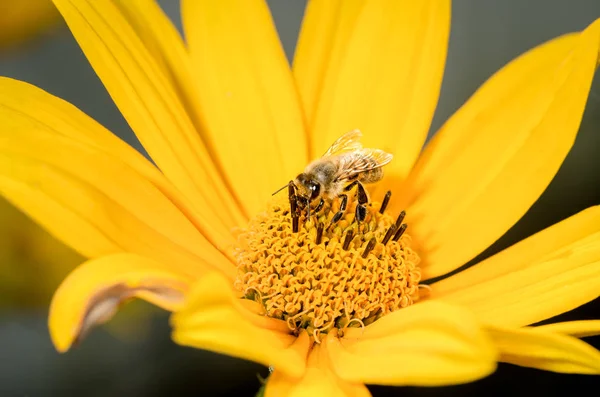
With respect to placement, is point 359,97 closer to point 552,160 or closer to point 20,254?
point 552,160

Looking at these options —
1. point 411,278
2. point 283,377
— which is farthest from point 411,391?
point 283,377

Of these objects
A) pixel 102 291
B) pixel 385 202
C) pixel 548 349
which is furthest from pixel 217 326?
pixel 385 202

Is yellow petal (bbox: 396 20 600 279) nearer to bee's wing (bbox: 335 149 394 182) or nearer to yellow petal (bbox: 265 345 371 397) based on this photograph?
bee's wing (bbox: 335 149 394 182)

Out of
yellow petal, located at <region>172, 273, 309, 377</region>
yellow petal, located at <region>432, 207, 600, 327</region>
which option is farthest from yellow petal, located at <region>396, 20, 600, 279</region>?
yellow petal, located at <region>172, 273, 309, 377</region>

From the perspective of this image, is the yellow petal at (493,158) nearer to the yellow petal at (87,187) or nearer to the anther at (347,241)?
the anther at (347,241)

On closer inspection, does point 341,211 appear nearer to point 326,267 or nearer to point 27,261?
point 326,267

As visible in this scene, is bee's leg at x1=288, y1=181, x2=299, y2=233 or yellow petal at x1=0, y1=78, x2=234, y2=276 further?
bee's leg at x1=288, y1=181, x2=299, y2=233
